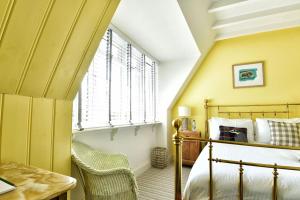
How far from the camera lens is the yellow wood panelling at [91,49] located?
1259 millimetres

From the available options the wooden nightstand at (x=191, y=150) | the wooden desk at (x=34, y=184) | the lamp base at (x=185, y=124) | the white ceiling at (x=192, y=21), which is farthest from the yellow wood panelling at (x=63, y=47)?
the lamp base at (x=185, y=124)

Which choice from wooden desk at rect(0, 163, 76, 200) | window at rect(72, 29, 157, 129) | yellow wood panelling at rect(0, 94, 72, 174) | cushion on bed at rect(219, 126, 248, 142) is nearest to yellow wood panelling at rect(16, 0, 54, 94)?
yellow wood panelling at rect(0, 94, 72, 174)

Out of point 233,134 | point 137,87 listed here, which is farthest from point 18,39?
point 233,134

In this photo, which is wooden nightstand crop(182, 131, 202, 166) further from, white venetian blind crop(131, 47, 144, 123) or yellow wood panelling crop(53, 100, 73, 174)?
yellow wood panelling crop(53, 100, 73, 174)

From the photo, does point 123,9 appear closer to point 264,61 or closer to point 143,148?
point 143,148

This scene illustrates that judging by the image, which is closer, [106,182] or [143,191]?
[106,182]

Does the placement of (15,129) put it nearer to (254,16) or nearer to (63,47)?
(63,47)

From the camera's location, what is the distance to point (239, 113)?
11.0 ft

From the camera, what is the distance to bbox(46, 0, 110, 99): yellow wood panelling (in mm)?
1149

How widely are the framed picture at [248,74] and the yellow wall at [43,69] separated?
2.85 metres

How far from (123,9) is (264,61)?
2637 mm

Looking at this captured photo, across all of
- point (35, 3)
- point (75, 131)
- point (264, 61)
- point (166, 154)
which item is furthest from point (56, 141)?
point (264, 61)

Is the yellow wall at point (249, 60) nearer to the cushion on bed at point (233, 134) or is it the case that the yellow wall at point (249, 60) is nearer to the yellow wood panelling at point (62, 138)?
the cushion on bed at point (233, 134)

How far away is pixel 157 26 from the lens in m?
2.38
